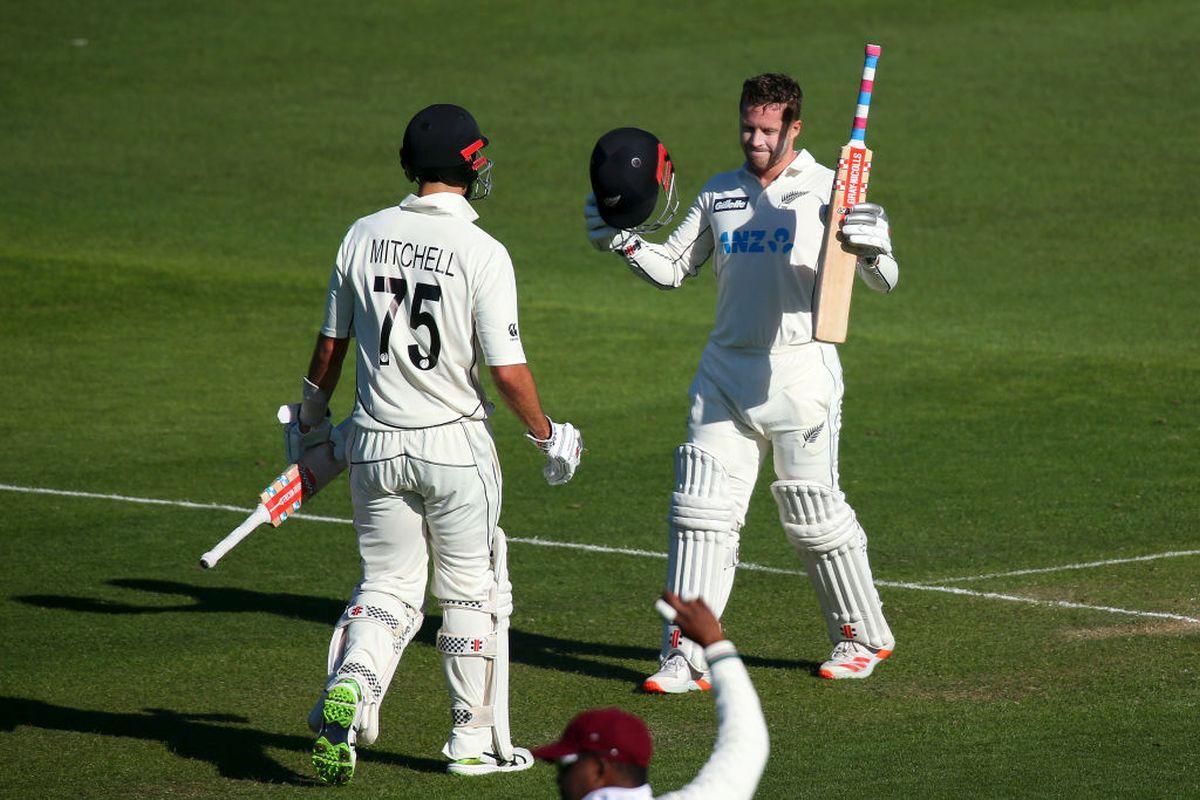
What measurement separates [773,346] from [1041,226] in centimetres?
1347

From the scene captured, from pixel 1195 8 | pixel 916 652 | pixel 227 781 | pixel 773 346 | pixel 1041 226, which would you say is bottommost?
pixel 227 781

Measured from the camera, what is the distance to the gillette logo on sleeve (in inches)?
315

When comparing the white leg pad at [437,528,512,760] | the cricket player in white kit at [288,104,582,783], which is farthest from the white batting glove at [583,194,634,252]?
the white leg pad at [437,528,512,760]

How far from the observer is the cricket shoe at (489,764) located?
6.83 metres

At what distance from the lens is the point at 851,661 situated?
802cm

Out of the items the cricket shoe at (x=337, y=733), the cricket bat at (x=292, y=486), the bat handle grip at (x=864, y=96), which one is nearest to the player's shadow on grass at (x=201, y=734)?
the cricket shoe at (x=337, y=733)

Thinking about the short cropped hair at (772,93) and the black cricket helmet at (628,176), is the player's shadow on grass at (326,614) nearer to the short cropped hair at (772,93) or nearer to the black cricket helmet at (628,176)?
the black cricket helmet at (628,176)

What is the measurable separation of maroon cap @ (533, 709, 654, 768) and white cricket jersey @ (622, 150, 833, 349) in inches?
156

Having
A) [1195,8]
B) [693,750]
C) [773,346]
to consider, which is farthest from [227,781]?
[1195,8]

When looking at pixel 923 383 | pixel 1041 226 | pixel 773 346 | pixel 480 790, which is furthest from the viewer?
pixel 1041 226

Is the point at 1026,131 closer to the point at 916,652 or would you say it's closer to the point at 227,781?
the point at 916,652

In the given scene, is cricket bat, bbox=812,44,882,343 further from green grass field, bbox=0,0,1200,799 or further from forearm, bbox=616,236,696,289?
green grass field, bbox=0,0,1200,799

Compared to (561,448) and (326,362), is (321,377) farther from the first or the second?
(561,448)

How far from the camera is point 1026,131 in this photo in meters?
24.2
